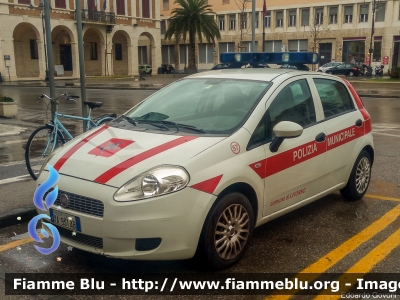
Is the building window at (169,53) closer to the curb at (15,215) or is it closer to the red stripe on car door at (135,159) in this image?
the curb at (15,215)

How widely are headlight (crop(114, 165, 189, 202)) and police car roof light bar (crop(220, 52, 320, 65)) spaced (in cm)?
291

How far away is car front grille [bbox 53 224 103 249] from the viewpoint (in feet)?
11.6

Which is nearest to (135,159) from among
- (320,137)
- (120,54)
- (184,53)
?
(320,137)

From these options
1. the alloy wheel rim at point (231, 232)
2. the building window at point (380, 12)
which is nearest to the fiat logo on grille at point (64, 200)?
the alloy wheel rim at point (231, 232)

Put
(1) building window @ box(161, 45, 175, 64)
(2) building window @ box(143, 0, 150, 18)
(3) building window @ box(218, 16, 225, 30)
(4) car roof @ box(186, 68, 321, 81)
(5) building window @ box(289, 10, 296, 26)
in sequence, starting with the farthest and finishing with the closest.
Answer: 1. (1) building window @ box(161, 45, 175, 64)
2. (3) building window @ box(218, 16, 225, 30)
3. (5) building window @ box(289, 10, 296, 26)
4. (2) building window @ box(143, 0, 150, 18)
5. (4) car roof @ box(186, 68, 321, 81)

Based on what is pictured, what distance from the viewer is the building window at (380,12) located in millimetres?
54287

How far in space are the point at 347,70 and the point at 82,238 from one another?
46.4m

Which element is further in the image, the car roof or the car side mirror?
the car roof

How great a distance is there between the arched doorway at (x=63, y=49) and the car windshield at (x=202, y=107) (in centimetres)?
5063

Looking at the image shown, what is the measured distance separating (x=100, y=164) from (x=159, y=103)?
1.41 m

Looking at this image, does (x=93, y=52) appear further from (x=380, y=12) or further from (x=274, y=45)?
(x=380, y=12)

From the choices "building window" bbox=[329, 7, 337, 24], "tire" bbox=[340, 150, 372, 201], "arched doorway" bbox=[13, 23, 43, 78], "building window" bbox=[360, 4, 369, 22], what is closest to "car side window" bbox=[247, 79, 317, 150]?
"tire" bbox=[340, 150, 372, 201]

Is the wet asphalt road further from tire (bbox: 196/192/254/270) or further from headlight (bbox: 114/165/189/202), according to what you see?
headlight (bbox: 114/165/189/202)

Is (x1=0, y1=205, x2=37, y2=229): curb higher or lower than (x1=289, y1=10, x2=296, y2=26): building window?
lower
